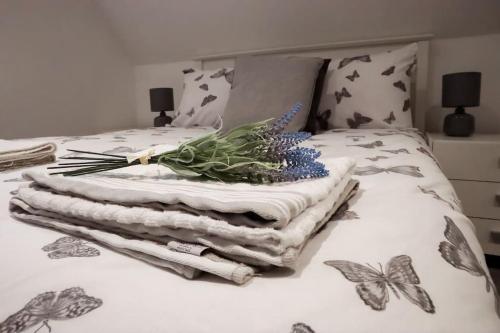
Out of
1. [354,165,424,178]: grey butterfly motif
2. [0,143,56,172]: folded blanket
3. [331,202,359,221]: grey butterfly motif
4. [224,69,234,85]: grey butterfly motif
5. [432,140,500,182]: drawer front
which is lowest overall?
[432,140,500,182]: drawer front

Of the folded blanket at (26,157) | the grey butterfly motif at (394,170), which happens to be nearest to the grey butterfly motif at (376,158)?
the grey butterfly motif at (394,170)

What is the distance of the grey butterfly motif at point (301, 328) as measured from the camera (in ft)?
1.03

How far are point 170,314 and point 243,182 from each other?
277 mm

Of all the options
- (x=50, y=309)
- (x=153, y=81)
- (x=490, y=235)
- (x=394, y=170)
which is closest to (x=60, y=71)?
(x=153, y=81)

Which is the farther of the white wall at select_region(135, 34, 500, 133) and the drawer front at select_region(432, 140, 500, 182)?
the white wall at select_region(135, 34, 500, 133)

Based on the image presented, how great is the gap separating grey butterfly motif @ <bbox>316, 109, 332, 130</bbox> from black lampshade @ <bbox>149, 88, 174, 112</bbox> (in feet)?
4.21

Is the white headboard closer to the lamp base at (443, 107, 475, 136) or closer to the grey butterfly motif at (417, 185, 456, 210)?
the lamp base at (443, 107, 475, 136)

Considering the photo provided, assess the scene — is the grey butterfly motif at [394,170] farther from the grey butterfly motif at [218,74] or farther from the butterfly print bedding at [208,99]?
the grey butterfly motif at [218,74]

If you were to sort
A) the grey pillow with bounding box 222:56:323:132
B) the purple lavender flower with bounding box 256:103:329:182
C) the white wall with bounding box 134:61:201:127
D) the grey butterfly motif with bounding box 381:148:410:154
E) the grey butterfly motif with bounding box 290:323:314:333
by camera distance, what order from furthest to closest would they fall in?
the white wall with bounding box 134:61:201:127 → the grey pillow with bounding box 222:56:323:132 → the grey butterfly motif with bounding box 381:148:410:154 → the purple lavender flower with bounding box 256:103:329:182 → the grey butterfly motif with bounding box 290:323:314:333

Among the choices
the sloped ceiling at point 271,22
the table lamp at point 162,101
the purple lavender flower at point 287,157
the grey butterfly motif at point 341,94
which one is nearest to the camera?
the purple lavender flower at point 287,157

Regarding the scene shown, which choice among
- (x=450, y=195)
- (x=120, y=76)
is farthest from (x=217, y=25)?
(x=450, y=195)

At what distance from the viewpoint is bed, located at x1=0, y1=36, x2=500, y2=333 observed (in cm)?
33

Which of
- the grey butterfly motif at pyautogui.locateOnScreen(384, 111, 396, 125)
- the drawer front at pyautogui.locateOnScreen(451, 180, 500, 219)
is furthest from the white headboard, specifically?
the drawer front at pyautogui.locateOnScreen(451, 180, 500, 219)

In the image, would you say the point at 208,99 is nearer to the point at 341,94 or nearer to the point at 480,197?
the point at 341,94
